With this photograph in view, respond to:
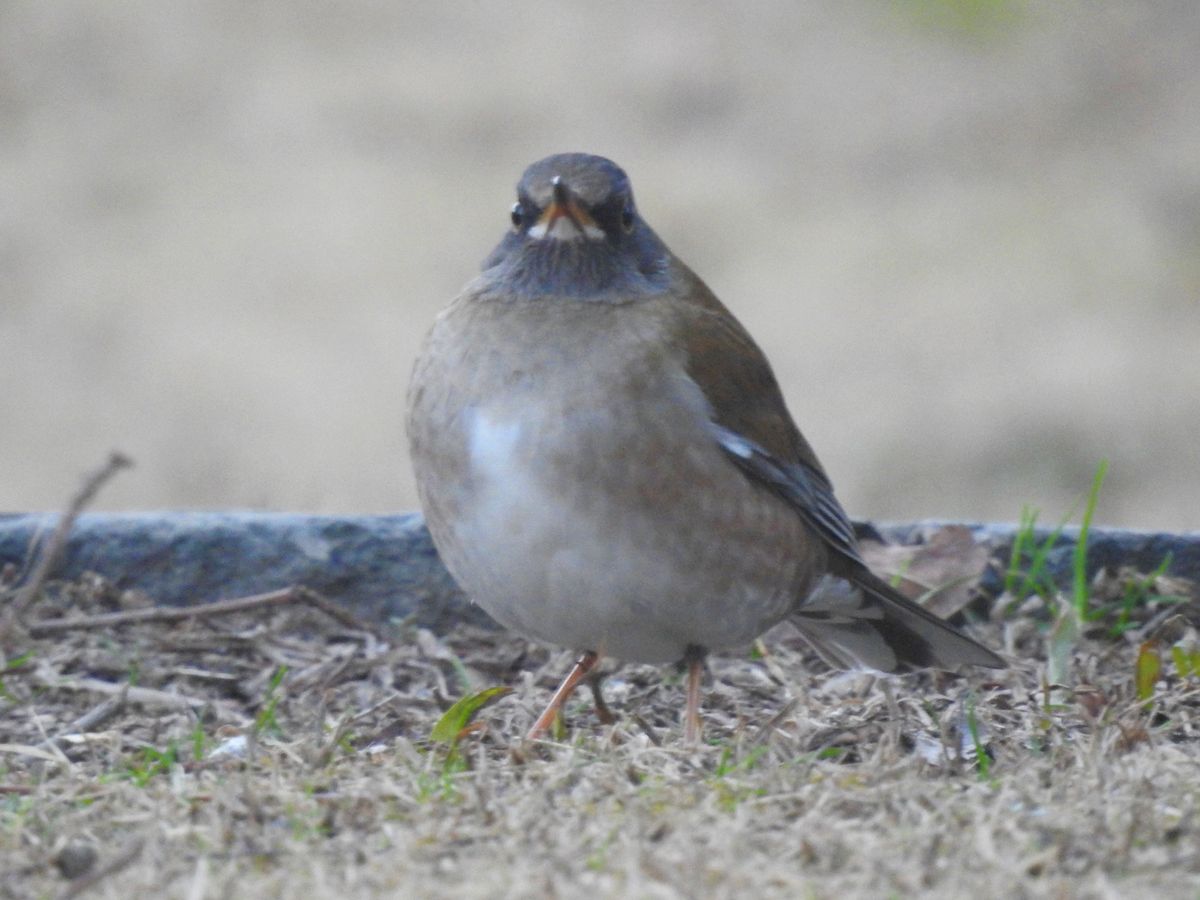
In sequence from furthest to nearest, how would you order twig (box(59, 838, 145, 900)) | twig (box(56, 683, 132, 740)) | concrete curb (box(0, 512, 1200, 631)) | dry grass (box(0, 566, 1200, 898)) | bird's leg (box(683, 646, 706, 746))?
concrete curb (box(0, 512, 1200, 631)) → twig (box(56, 683, 132, 740)) → bird's leg (box(683, 646, 706, 746)) → dry grass (box(0, 566, 1200, 898)) → twig (box(59, 838, 145, 900))

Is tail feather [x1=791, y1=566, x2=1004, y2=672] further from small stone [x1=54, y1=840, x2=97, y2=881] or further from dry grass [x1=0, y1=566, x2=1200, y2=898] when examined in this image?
small stone [x1=54, y1=840, x2=97, y2=881]

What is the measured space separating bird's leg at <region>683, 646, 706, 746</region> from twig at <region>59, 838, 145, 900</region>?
1.56 metres

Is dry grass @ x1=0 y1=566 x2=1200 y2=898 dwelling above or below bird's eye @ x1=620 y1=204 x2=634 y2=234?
below

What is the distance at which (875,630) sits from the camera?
5.47 meters

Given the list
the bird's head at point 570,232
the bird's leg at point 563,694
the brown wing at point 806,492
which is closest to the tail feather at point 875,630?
the brown wing at point 806,492

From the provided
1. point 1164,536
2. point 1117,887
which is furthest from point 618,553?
point 1164,536

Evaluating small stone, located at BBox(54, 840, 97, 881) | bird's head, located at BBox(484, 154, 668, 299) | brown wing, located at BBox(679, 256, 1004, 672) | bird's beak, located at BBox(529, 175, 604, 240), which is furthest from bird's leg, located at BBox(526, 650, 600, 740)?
small stone, located at BBox(54, 840, 97, 881)

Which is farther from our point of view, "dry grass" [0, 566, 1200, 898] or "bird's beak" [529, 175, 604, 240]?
"bird's beak" [529, 175, 604, 240]

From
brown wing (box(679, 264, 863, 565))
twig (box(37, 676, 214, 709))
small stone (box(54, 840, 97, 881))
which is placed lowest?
small stone (box(54, 840, 97, 881))

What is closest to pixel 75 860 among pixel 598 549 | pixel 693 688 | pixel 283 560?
pixel 598 549

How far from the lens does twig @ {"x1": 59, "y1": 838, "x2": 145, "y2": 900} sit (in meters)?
3.26

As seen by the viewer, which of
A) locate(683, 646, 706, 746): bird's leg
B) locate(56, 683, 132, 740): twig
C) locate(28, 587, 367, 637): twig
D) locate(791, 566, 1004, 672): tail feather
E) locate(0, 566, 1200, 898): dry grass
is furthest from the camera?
locate(28, 587, 367, 637): twig

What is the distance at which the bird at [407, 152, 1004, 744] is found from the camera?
4.66m

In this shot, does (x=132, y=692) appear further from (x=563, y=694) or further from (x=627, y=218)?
(x=627, y=218)
